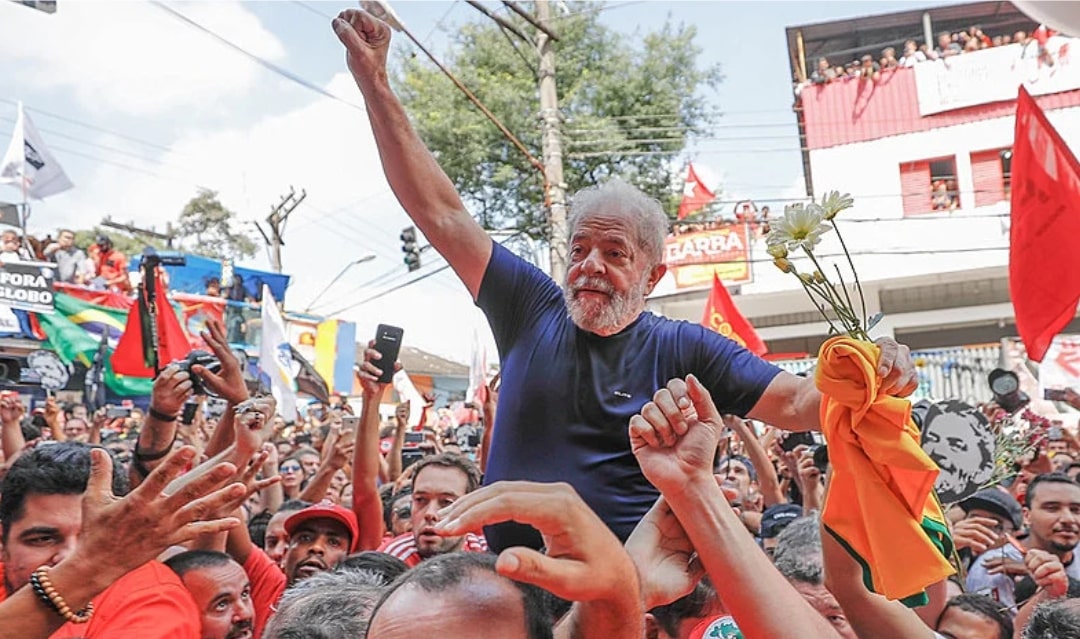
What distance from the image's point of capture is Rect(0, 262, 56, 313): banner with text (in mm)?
10289

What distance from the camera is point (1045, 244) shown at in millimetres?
4926

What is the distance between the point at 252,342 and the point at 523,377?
13.6m

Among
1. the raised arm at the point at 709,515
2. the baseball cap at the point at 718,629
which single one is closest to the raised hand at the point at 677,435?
the raised arm at the point at 709,515

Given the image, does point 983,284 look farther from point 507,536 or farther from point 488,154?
point 507,536

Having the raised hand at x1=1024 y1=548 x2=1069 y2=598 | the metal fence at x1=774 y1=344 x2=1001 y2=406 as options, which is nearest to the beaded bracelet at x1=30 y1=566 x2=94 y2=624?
the raised hand at x1=1024 y1=548 x2=1069 y2=598

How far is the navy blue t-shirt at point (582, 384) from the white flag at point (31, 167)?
506 inches

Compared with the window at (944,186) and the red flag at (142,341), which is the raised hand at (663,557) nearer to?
the red flag at (142,341)

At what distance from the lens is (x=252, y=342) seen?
15297 millimetres

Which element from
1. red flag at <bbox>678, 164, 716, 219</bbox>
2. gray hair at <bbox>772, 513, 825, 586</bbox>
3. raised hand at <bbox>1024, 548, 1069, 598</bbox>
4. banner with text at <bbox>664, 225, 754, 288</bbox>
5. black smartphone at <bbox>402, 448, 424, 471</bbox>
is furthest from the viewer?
red flag at <bbox>678, 164, 716, 219</bbox>

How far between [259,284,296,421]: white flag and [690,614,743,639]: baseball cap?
7453mm

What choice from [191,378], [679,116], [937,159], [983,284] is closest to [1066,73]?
[937,159]

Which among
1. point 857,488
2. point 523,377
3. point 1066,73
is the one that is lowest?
point 857,488

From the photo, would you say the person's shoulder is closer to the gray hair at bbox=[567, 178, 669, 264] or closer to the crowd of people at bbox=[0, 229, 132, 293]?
the gray hair at bbox=[567, 178, 669, 264]

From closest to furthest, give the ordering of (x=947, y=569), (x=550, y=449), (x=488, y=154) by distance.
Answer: (x=947, y=569) → (x=550, y=449) → (x=488, y=154)
